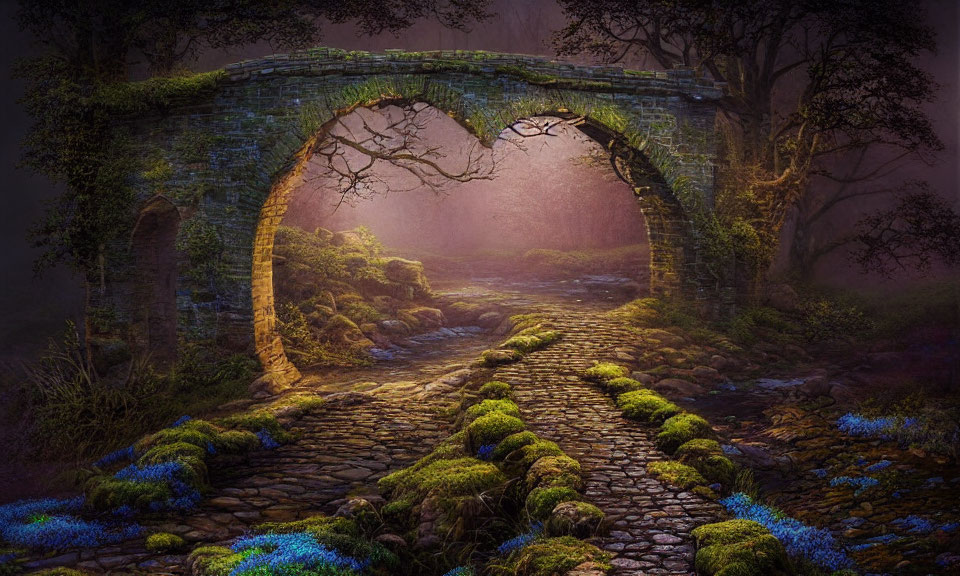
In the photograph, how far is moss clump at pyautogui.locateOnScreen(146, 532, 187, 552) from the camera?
22.2ft

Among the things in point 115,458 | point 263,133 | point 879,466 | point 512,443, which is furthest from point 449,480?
point 263,133

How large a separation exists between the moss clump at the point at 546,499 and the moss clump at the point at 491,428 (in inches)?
69.4

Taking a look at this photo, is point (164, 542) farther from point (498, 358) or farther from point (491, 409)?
point (498, 358)

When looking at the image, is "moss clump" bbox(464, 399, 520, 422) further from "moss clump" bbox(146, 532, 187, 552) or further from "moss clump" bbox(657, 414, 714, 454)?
"moss clump" bbox(146, 532, 187, 552)

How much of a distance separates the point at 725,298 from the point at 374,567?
1107 centimetres

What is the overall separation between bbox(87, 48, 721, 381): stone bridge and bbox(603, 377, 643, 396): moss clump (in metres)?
5.41

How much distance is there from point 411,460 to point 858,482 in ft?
17.1

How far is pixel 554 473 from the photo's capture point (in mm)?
7230

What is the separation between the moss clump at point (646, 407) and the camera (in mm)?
9297

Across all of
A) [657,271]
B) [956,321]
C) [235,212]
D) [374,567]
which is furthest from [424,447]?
[956,321]

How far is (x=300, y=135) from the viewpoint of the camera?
13445 mm

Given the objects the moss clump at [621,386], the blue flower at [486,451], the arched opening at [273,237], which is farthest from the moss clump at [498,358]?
the blue flower at [486,451]

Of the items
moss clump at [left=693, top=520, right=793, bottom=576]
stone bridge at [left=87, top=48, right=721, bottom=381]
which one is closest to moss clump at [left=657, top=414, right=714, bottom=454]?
moss clump at [left=693, top=520, right=793, bottom=576]

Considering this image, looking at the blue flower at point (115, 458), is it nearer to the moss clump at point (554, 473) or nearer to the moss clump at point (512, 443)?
the moss clump at point (512, 443)
